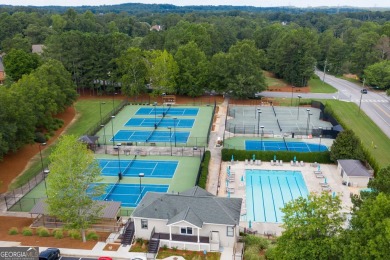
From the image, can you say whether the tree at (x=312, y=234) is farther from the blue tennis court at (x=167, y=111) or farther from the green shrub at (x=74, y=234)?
the blue tennis court at (x=167, y=111)

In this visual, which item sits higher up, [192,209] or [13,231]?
[192,209]

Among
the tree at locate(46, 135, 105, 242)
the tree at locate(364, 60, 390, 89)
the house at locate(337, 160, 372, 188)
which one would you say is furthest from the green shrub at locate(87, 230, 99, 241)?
the tree at locate(364, 60, 390, 89)

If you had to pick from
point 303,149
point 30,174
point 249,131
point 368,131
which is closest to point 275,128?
point 249,131

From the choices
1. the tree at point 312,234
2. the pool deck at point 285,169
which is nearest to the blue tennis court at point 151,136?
the pool deck at point 285,169

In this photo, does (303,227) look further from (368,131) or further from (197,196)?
(368,131)

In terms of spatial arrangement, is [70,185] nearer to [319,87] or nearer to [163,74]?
[163,74]

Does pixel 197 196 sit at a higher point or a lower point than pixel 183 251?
higher

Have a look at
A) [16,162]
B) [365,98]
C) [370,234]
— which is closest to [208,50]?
[365,98]
